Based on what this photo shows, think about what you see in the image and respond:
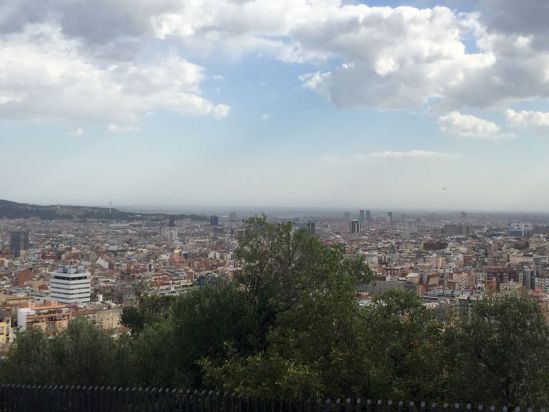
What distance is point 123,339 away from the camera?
14.9m

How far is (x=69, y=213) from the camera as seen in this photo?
157125 mm

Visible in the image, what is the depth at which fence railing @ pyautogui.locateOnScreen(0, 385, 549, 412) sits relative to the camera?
7.10m

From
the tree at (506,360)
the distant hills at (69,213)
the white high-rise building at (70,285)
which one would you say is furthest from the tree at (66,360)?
the distant hills at (69,213)

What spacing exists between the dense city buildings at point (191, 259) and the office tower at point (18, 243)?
0.21 meters

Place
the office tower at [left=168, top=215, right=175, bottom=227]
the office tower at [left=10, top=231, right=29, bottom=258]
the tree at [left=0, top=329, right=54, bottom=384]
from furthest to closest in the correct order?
the office tower at [left=168, top=215, right=175, bottom=227]
the office tower at [left=10, top=231, right=29, bottom=258]
the tree at [left=0, top=329, right=54, bottom=384]

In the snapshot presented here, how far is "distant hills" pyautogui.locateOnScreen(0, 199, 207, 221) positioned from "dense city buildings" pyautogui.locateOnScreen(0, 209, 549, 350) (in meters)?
2.72

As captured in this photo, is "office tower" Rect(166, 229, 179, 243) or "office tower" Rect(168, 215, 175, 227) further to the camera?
"office tower" Rect(168, 215, 175, 227)

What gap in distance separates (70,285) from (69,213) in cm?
9210

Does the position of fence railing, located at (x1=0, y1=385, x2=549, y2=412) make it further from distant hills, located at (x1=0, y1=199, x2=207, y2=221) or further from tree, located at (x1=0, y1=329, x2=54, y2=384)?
distant hills, located at (x1=0, y1=199, x2=207, y2=221)

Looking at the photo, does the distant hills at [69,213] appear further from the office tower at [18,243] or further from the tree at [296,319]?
the tree at [296,319]

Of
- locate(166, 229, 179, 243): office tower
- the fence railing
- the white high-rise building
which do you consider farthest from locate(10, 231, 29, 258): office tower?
the fence railing

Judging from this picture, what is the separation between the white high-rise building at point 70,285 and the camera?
6969cm

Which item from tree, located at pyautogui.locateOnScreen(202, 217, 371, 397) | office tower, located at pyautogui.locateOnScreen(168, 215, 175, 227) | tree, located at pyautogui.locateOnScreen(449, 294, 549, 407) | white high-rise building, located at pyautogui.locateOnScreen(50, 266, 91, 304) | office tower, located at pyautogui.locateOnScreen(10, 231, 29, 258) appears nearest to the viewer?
tree, located at pyautogui.locateOnScreen(202, 217, 371, 397)

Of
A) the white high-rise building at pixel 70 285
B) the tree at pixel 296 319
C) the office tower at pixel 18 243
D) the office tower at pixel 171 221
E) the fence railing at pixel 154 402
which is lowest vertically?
the white high-rise building at pixel 70 285
